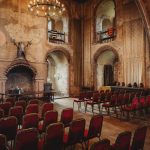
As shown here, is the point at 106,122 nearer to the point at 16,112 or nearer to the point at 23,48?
the point at 16,112

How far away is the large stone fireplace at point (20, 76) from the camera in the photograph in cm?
1455

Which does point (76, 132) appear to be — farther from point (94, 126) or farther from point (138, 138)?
point (138, 138)

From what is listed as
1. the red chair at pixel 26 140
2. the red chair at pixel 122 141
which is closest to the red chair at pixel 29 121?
the red chair at pixel 26 140

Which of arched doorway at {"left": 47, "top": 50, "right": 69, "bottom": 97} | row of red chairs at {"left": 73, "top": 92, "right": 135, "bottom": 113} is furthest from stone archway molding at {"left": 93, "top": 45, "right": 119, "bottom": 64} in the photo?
row of red chairs at {"left": 73, "top": 92, "right": 135, "bottom": 113}

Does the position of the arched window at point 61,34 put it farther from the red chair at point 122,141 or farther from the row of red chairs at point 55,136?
the red chair at point 122,141

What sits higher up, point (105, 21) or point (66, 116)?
point (105, 21)

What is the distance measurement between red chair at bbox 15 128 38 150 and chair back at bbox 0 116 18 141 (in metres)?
1.12

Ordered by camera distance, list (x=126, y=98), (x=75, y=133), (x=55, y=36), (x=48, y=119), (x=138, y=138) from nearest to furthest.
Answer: (x=138, y=138)
(x=75, y=133)
(x=48, y=119)
(x=126, y=98)
(x=55, y=36)

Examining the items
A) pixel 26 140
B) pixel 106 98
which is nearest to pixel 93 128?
pixel 26 140

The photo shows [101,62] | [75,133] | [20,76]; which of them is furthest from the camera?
[101,62]

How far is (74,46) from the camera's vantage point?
17781 millimetres

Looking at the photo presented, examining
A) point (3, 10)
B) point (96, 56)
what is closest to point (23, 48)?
point (3, 10)

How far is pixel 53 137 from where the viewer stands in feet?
12.6

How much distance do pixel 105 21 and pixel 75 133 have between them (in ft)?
56.1
